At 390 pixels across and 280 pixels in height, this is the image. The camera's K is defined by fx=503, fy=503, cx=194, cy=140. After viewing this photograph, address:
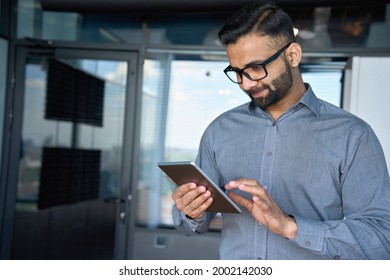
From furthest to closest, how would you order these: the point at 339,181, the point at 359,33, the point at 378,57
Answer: the point at 359,33, the point at 378,57, the point at 339,181

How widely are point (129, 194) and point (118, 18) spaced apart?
5.14 feet

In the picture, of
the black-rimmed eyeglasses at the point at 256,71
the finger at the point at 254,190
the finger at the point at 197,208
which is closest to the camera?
the finger at the point at 254,190

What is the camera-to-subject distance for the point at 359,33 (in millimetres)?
4168

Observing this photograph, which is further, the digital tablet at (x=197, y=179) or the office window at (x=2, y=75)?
the office window at (x=2, y=75)

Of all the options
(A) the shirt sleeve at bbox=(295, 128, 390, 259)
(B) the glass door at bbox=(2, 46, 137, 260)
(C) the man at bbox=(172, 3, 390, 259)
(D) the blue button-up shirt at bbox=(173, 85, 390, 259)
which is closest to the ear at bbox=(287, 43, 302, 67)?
(C) the man at bbox=(172, 3, 390, 259)

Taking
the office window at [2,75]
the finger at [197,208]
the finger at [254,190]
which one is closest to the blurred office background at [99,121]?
the office window at [2,75]

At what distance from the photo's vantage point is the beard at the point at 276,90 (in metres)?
1.69

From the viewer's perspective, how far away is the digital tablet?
1434 mm

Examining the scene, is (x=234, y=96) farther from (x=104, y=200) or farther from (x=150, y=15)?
(x=104, y=200)

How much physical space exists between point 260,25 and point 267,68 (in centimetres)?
14

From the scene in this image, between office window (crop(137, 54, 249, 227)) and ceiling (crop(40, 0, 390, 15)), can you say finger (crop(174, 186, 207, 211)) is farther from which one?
office window (crop(137, 54, 249, 227))

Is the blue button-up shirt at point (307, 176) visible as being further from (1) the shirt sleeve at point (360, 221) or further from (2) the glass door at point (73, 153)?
(2) the glass door at point (73, 153)

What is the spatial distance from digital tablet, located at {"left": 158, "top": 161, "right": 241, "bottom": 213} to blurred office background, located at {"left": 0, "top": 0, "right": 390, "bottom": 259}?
287cm

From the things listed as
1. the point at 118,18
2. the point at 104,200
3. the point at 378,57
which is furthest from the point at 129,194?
the point at 378,57
